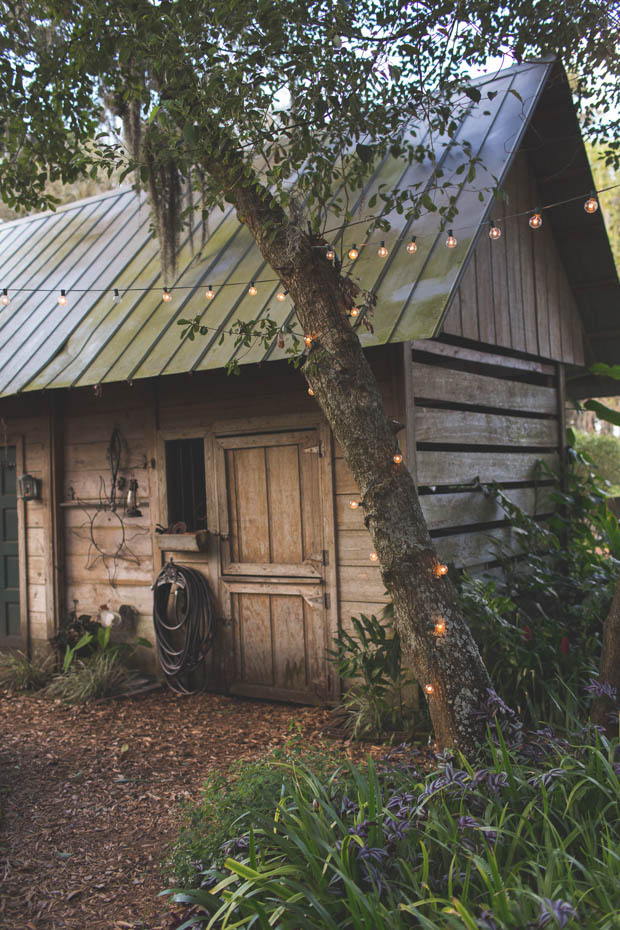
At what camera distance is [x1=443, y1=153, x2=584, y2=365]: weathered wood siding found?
6.20 metres

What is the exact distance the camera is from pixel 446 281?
5.03 metres

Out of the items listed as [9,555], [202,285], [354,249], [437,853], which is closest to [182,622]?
[9,555]

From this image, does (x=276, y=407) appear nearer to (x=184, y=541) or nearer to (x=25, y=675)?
(x=184, y=541)

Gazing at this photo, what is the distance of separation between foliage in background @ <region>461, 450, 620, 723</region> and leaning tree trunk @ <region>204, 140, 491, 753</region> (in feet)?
3.42

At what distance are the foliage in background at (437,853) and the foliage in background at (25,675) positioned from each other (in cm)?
460

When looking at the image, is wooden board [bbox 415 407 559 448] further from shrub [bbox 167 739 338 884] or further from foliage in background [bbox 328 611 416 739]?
shrub [bbox 167 739 338 884]

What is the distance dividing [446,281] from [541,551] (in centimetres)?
335

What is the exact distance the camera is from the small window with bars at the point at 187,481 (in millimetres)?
7090

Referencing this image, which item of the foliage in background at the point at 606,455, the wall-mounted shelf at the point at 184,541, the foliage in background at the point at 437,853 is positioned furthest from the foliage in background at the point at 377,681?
the foliage in background at the point at 606,455

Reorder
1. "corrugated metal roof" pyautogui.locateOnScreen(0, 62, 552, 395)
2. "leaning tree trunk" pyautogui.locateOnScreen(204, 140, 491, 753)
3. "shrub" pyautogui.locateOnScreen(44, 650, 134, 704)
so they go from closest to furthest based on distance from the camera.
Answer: "leaning tree trunk" pyautogui.locateOnScreen(204, 140, 491, 753) < "corrugated metal roof" pyautogui.locateOnScreen(0, 62, 552, 395) < "shrub" pyautogui.locateOnScreen(44, 650, 134, 704)

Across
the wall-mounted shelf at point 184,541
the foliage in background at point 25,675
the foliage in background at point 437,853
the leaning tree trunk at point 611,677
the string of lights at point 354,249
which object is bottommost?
the foliage in background at point 25,675

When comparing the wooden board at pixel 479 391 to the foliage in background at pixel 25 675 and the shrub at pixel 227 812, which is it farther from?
the foliage in background at pixel 25 675

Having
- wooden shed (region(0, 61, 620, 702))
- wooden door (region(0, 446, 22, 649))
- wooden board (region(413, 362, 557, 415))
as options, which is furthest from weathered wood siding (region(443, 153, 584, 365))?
wooden door (region(0, 446, 22, 649))

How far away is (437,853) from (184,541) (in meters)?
4.19
